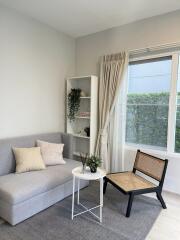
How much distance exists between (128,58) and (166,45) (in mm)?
613

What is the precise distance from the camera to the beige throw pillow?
2598 mm

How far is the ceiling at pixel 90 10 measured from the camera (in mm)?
2576

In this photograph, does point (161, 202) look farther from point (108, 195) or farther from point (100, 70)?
point (100, 70)

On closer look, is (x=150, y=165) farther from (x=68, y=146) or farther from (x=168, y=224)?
(x=68, y=146)

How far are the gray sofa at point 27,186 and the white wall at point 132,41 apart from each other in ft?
4.25

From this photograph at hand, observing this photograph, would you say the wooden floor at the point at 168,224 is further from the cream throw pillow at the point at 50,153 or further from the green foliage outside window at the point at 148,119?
the cream throw pillow at the point at 50,153

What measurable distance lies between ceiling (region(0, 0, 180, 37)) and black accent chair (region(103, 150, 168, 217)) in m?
2.13

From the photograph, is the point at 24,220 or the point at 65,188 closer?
the point at 24,220

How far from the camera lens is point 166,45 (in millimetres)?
2838

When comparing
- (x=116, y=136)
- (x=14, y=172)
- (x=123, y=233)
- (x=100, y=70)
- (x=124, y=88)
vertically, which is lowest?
(x=123, y=233)

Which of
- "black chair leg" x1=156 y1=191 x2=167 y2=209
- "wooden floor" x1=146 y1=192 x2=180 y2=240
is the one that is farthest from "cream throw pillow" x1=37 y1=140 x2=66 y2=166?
"wooden floor" x1=146 y1=192 x2=180 y2=240

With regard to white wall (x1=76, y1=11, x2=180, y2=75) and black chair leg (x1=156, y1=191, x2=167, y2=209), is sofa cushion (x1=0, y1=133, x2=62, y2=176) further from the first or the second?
black chair leg (x1=156, y1=191, x2=167, y2=209)

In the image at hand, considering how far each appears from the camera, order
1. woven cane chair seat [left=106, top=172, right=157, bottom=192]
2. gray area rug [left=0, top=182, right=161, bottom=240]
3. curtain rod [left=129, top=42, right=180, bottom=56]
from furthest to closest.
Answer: curtain rod [left=129, top=42, right=180, bottom=56]
woven cane chair seat [left=106, top=172, right=157, bottom=192]
gray area rug [left=0, top=182, right=161, bottom=240]

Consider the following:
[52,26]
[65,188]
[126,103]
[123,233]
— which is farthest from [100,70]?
[123,233]
